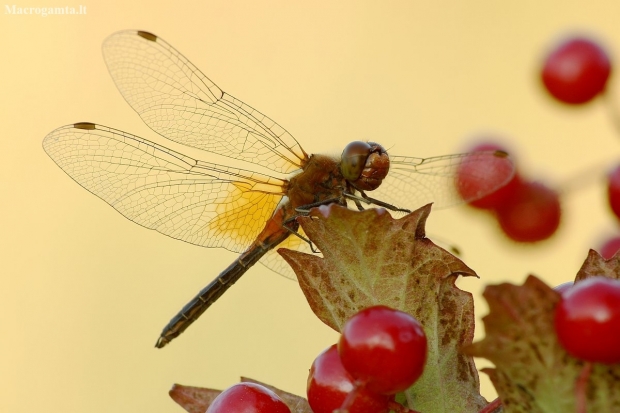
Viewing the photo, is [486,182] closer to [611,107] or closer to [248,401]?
[611,107]

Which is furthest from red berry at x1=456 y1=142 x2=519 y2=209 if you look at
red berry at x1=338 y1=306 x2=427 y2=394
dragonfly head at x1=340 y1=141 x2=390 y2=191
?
red berry at x1=338 y1=306 x2=427 y2=394

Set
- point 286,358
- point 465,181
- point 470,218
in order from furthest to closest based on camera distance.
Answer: point 286,358, point 465,181, point 470,218

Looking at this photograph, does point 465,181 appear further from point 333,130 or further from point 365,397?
point 333,130

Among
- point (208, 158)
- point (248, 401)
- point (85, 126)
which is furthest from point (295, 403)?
point (208, 158)

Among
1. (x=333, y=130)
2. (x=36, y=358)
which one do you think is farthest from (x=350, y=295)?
(x=333, y=130)

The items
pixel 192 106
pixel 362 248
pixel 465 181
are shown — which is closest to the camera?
pixel 362 248

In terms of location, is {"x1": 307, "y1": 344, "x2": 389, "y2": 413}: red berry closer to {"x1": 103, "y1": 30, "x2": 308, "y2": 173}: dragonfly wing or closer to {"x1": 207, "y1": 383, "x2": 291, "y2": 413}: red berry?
{"x1": 207, "y1": 383, "x2": 291, "y2": 413}: red berry

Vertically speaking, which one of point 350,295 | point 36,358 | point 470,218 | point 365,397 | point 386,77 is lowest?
point 36,358
